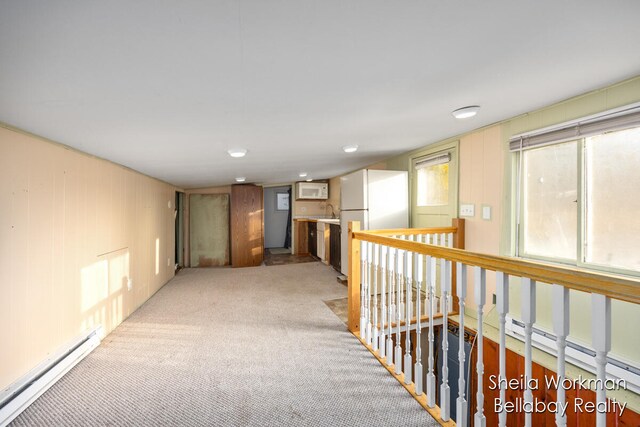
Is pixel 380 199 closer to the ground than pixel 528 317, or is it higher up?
higher up

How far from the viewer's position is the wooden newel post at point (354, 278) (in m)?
2.34

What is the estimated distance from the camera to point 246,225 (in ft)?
18.4

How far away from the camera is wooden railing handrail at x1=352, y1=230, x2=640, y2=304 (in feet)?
2.35

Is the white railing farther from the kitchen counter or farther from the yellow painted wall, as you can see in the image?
the kitchen counter

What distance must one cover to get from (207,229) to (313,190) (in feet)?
8.50

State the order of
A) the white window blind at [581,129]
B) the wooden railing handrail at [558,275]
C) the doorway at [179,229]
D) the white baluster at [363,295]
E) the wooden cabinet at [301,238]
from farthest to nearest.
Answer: the wooden cabinet at [301,238]
the doorway at [179,229]
the white baluster at [363,295]
the white window blind at [581,129]
the wooden railing handrail at [558,275]

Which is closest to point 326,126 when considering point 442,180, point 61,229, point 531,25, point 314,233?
point 531,25

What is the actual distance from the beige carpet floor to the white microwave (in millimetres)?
3721

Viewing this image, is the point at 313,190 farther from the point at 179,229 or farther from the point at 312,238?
the point at 179,229

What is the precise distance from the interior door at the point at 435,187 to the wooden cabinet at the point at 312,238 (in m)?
2.95

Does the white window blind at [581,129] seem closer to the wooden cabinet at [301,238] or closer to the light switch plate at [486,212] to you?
the light switch plate at [486,212]

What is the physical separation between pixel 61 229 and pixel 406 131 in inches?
114

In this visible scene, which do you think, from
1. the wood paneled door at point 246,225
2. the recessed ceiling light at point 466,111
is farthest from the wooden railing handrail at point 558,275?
the wood paneled door at point 246,225

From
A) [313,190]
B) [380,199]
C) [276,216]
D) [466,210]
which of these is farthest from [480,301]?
[276,216]
